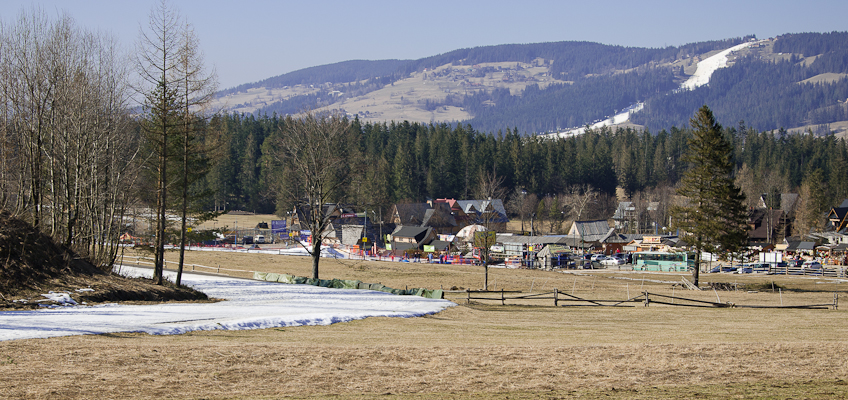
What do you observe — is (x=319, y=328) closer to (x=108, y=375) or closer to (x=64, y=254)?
(x=108, y=375)

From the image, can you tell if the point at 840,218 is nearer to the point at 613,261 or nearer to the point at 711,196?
the point at 613,261

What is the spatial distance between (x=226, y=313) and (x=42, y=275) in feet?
20.9

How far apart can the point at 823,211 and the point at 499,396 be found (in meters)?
122

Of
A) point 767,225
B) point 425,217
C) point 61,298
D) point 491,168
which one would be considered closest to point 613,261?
point 425,217

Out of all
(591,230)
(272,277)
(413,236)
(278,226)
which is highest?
(591,230)

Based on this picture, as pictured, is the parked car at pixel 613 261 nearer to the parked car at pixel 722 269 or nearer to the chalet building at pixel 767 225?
the parked car at pixel 722 269

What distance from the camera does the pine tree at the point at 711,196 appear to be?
4444cm

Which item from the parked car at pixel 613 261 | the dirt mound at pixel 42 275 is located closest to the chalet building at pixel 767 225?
the parked car at pixel 613 261

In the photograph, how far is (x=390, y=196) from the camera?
416ft

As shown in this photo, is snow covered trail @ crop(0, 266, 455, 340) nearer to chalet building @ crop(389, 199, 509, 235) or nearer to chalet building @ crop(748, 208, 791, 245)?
chalet building @ crop(389, 199, 509, 235)

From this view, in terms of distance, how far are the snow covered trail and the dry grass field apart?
823 millimetres

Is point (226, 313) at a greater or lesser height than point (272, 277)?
greater

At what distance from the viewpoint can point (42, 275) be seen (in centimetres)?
2023

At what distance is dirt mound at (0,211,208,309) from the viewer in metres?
18.6
